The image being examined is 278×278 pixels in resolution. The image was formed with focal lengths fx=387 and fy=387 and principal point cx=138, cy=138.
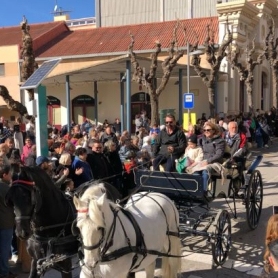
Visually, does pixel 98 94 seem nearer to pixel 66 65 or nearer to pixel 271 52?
pixel 66 65

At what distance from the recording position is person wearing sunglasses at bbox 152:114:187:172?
7309mm

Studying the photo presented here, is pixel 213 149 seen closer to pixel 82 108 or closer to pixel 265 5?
pixel 82 108

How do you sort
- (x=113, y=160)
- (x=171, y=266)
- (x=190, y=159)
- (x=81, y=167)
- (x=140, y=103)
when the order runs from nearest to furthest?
(x=171, y=266)
(x=81, y=167)
(x=190, y=159)
(x=113, y=160)
(x=140, y=103)

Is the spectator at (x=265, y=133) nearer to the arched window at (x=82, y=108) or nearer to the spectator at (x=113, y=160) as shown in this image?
the spectator at (x=113, y=160)

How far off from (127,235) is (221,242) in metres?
2.37

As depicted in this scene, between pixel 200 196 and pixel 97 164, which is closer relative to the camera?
pixel 200 196

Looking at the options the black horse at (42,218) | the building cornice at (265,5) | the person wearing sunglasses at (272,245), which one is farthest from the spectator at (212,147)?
the building cornice at (265,5)

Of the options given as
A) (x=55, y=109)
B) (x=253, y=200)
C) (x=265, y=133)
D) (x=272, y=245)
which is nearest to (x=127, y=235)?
(x=272, y=245)

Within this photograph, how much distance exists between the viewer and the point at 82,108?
1234 inches

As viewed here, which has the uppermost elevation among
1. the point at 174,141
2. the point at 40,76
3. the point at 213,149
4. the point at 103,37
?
the point at 103,37

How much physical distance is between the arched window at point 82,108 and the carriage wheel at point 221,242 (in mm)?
25507

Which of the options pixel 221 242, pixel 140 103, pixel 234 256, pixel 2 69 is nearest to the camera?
pixel 221 242

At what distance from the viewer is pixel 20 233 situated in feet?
13.3

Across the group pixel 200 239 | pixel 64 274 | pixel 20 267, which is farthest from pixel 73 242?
pixel 200 239
